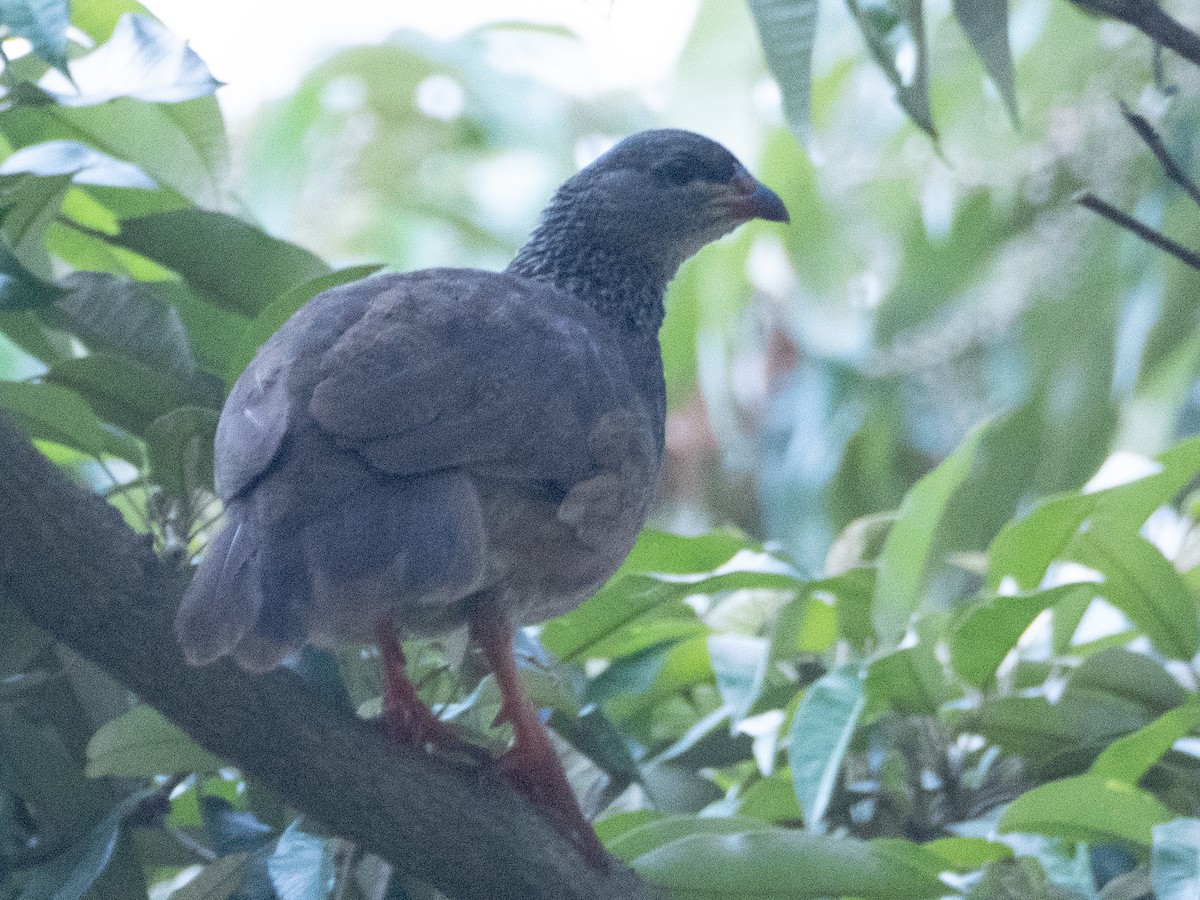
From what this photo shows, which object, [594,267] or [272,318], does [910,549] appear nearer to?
[594,267]

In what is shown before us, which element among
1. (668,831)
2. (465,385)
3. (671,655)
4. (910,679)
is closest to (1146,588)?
(910,679)

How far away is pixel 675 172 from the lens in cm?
242

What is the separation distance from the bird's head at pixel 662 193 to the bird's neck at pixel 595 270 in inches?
0.7

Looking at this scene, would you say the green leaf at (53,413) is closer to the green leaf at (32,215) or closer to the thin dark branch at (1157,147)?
the green leaf at (32,215)

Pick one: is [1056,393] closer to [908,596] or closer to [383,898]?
[908,596]

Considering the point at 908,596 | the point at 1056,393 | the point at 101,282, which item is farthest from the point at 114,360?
the point at 1056,393

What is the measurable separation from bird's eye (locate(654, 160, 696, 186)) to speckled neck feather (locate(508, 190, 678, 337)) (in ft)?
0.43

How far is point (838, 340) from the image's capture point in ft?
15.8

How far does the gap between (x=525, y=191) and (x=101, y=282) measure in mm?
4206

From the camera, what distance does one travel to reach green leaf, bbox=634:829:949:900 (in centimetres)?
181

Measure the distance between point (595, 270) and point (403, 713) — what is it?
0.92 m

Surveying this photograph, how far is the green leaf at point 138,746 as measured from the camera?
173 centimetres

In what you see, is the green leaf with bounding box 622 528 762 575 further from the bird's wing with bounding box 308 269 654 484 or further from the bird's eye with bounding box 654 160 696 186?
the bird's eye with bounding box 654 160 696 186

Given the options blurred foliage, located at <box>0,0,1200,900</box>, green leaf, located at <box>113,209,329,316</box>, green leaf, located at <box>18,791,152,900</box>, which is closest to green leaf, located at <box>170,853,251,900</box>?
blurred foliage, located at <box>0,0,1200,900</box>
